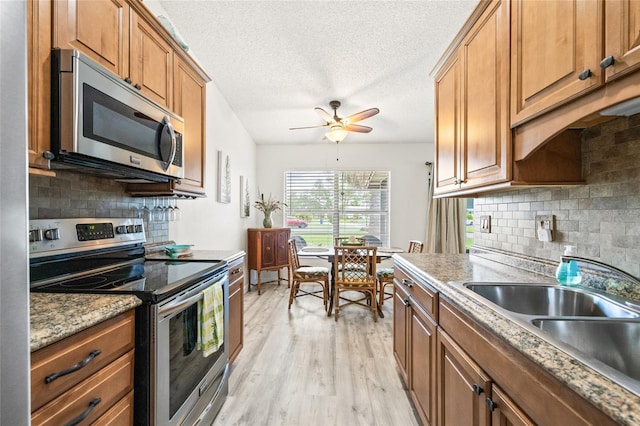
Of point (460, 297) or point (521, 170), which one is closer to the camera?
point (460, 297)

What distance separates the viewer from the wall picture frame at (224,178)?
3467 millimetres

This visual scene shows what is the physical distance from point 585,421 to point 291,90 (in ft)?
11.5

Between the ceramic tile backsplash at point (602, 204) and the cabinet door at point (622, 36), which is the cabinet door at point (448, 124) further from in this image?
the cabinet door at point (622, 36)

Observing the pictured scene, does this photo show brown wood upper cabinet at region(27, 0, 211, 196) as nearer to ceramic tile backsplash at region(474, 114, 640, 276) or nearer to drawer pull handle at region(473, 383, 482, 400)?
drawer pull handle at region(473, 383, 482, 400)

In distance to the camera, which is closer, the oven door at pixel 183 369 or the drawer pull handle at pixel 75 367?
the drawer pull handle at pixel 75 367

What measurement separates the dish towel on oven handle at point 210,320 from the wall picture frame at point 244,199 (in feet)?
9.72

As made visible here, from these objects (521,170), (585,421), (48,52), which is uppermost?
(48,52)

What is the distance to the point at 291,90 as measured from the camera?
3408 mm

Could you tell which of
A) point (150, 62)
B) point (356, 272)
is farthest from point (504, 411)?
point (356, 272)

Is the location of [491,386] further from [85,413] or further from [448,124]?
[448,124]

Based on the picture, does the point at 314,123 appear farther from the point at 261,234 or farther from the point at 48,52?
the point at 48,52

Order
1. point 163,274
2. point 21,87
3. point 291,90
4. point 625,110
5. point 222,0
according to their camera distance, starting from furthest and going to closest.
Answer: point 291,90
point 222,0
point 163,274
point 625,110
point 21,87

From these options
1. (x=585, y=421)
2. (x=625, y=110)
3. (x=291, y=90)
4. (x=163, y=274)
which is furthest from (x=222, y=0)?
(x=585, y=421)

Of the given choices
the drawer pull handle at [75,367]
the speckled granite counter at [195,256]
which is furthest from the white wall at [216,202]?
the drawer pull handle at [75,367]
